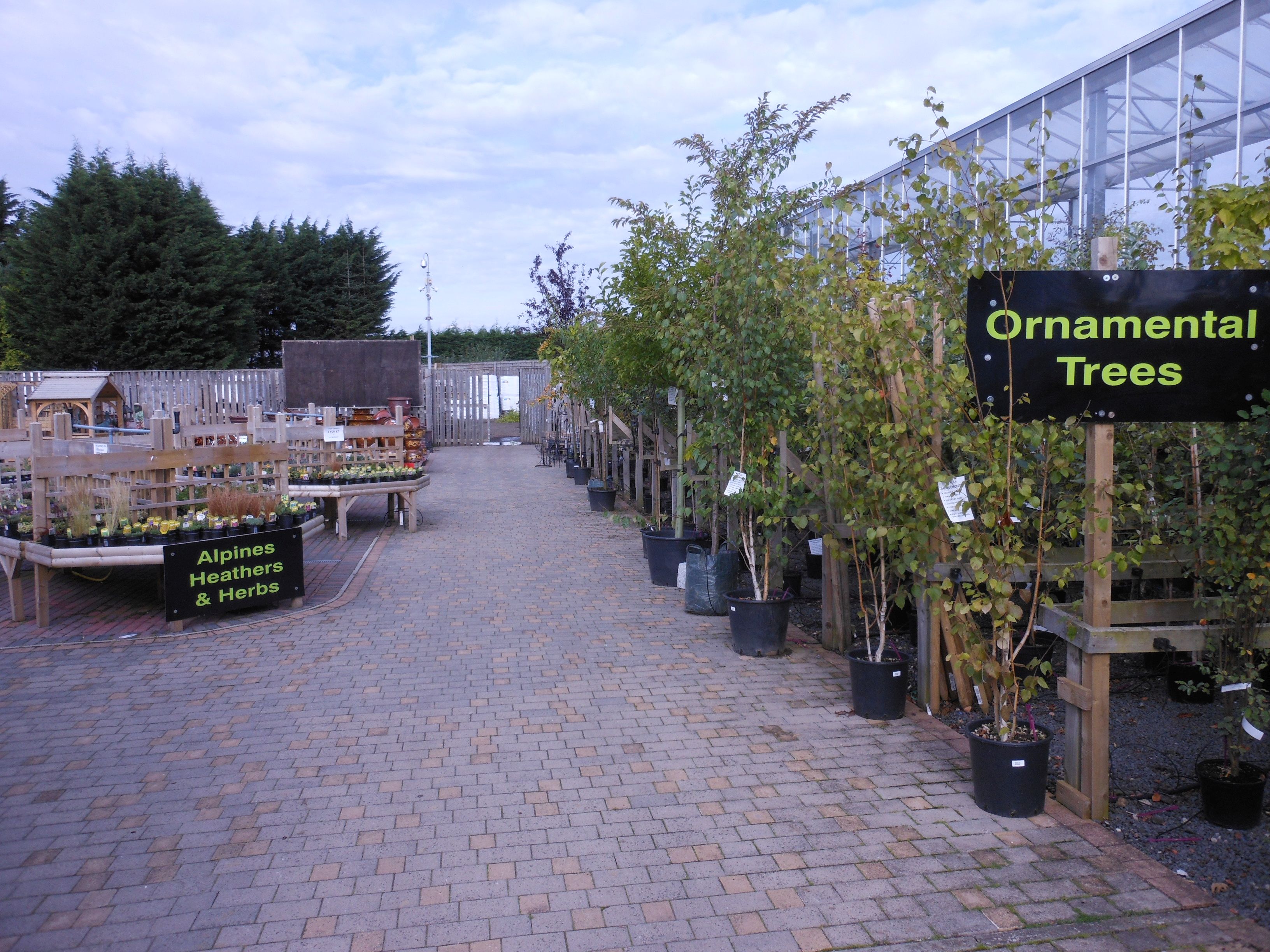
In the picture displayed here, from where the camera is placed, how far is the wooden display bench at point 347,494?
1180cm

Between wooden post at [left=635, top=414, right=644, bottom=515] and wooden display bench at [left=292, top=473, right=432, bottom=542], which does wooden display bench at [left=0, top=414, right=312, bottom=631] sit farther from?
wooden post at [left=635, top=414, right=644, bottom=515]

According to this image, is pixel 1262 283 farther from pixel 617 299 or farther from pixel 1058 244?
pixel 617 299

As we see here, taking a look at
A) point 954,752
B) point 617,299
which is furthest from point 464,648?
point 617,299

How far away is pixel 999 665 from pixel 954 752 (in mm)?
802

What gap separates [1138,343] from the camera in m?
3.96

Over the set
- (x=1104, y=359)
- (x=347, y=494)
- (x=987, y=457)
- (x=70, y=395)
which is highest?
(x=70, y=395)

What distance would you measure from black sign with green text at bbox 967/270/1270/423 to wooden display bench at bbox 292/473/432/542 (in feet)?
30.7

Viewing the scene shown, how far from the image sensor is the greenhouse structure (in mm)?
8430

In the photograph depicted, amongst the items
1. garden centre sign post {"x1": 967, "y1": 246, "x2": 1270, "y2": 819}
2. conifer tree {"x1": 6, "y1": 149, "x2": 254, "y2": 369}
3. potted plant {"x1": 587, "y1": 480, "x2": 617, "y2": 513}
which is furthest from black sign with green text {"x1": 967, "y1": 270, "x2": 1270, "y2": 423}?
conifer tree {"x1": 6, "y1": 149, "x2": 254, "y2": 369}

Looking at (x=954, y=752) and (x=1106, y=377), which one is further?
(x=954, y=752)

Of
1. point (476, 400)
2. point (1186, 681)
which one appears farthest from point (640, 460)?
point (476, 400)

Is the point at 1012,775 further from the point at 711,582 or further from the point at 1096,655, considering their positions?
the point at 711,582

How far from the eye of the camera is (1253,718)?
379 centimetres

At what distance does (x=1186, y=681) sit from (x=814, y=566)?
13.8ft
